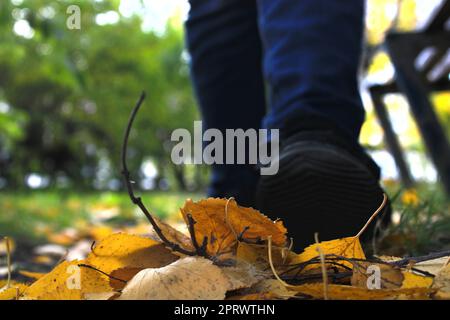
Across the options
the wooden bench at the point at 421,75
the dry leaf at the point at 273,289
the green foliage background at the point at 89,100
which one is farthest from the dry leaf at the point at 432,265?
the green foliage background at the point at 89,100

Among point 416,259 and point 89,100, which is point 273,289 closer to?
point 416,259

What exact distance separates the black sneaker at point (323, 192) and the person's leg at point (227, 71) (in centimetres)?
52

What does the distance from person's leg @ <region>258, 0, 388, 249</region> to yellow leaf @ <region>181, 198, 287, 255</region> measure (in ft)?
0.80

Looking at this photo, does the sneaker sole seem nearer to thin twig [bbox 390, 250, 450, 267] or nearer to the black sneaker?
the black sneaker

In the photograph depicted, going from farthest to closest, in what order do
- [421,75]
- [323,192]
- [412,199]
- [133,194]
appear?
1. [421,75]
2. [412,199]
3. [323,192]
4. [133,194]

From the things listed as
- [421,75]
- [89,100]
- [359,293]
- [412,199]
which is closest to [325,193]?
[359,293]

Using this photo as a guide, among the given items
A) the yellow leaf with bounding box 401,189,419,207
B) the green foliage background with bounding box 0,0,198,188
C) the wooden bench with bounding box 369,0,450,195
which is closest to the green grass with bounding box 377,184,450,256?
the yellow leaf with bounding box 401,189,419,207

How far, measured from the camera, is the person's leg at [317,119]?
949 millimetres

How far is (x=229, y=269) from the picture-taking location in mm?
668

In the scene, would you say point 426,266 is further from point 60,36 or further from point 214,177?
point 60,36

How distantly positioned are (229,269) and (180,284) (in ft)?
0.29

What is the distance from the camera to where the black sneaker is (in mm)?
945
